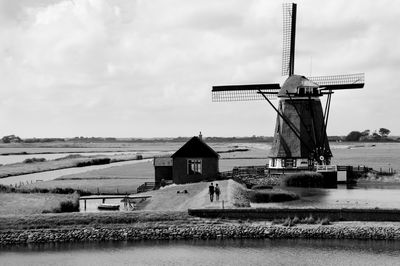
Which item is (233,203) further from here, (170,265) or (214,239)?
(170,265)

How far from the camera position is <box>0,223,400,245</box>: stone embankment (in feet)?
110

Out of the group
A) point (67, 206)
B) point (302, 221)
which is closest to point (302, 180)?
point (302, 221)

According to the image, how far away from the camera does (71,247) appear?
108ft

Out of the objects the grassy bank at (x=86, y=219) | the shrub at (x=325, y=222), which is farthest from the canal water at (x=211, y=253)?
the shrub at (x=325, y=222)

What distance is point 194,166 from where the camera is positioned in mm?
55062

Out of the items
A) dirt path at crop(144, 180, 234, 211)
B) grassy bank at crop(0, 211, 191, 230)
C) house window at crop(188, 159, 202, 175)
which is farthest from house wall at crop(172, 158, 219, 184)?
grassy bank at crop(0, 211, 191, 230)

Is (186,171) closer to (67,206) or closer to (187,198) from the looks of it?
(187,198)

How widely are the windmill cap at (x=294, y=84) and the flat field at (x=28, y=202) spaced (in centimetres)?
2306

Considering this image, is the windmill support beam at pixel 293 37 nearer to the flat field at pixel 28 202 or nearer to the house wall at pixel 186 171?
the house wall at pixel 186 171

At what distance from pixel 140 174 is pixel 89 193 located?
23.4 m

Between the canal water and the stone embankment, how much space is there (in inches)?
20.5

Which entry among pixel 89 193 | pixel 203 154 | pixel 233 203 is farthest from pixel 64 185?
pixel 233 203

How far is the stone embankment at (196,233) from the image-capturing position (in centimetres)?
Answer: 3353

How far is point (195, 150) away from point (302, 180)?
9.85 metres
